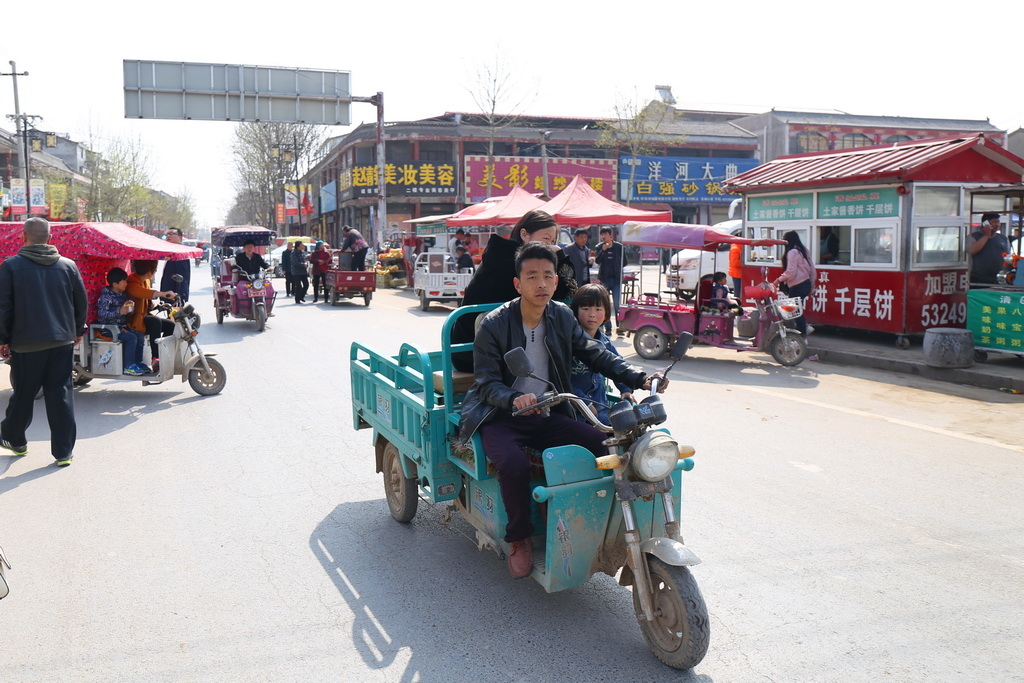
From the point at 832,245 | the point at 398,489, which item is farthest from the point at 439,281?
the point at 398,489

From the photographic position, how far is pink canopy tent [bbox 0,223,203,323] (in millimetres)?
8711

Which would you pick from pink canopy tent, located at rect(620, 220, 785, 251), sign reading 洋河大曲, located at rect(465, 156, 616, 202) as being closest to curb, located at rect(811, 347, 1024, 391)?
pink canopy tent, located at rect(620, 220, 785, 251)

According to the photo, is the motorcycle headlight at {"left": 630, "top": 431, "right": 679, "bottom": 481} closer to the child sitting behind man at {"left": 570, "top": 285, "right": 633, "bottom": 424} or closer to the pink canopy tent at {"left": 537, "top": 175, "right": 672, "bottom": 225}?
the child sitting behind man at {"left": 570, "top": 285, "right": 633, "bottom": 424}

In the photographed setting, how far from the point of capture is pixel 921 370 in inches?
417

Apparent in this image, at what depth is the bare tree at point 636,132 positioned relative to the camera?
3956 centimetres

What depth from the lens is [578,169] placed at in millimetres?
43969

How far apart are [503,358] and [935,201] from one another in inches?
414

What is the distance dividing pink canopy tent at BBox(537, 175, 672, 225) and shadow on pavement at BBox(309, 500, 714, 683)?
37.6 feet

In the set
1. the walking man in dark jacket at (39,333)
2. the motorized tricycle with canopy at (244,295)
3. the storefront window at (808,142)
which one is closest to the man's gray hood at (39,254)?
the walking man in dark jacket at (39,333)

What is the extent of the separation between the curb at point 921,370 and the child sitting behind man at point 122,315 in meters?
8.87

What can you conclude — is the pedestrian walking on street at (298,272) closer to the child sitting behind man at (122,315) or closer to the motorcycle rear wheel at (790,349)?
the child sitting behind man at (122,315)

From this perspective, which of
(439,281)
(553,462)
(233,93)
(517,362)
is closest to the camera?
(517,362)

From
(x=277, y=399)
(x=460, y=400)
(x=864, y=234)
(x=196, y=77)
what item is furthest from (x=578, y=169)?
(x=460, y=400)

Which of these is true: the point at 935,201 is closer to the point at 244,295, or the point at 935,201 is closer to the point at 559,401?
the point at 559,401
